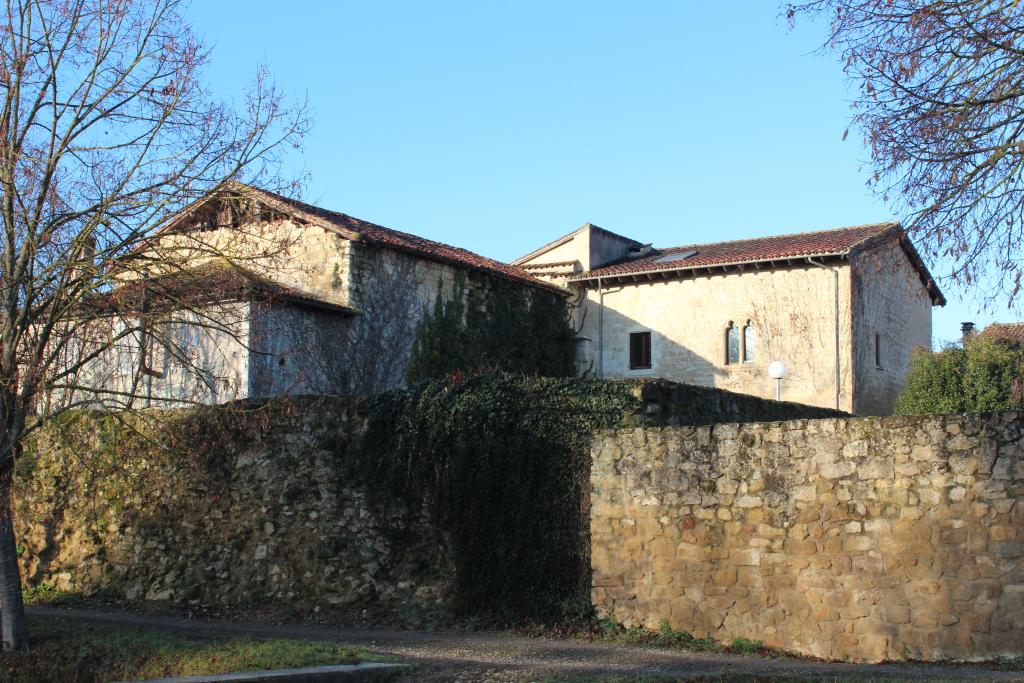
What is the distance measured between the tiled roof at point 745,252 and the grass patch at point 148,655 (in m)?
17.6

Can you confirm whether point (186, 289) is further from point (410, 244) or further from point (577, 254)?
point (577, 254)

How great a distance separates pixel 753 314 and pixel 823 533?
15741 mm

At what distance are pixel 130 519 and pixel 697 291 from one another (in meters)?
16.0

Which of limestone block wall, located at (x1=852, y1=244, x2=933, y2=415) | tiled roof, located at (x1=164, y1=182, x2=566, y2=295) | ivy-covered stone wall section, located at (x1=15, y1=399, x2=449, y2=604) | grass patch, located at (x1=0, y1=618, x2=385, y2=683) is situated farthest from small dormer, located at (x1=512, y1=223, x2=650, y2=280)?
grass patch, located at (x1=0, y1=618, x2=385, y2=683)

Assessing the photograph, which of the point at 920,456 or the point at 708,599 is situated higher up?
the point at 920,456

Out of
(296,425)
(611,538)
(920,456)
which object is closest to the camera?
(920,456)

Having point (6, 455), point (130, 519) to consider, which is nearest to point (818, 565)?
point (6, 455)

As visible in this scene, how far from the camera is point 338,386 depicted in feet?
71.5

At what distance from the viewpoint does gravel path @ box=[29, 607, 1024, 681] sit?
931 cm

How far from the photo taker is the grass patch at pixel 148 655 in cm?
997

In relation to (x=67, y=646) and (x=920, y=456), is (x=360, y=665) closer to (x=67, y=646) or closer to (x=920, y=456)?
(x=67, y=646)

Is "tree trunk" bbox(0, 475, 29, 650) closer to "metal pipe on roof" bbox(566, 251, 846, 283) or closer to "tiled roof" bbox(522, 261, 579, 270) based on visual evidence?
"metal pipe on roof" bbox(566, 251, 846, 283)

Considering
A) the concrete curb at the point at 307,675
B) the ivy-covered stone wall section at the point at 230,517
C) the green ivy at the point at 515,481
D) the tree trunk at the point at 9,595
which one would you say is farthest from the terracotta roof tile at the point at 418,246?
the concrete curb at the point at 307,675

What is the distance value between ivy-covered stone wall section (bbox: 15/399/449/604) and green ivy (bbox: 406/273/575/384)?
7447 millimetres
